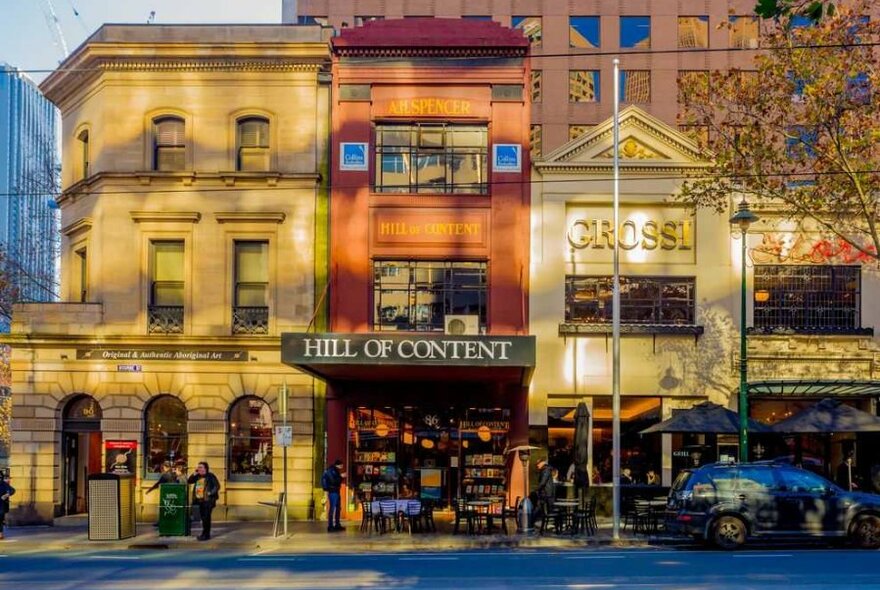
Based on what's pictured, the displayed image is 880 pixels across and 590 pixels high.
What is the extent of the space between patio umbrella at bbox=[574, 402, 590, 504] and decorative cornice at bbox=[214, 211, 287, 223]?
961 centimetres

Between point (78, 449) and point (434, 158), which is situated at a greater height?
point (434, 158)

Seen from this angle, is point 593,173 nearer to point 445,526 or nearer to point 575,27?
point 445,526

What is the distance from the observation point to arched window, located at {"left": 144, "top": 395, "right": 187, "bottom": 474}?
87.3 feet

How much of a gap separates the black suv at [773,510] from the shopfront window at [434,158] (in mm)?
10941

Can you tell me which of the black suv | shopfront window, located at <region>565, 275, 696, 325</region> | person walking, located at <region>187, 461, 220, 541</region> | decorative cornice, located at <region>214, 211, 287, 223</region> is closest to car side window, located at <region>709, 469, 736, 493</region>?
the black suv

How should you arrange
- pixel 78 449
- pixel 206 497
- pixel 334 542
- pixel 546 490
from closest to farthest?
1. pixel 334 542
2. pixel 206 497
3. pixel 546 490
4. pixel 78 449

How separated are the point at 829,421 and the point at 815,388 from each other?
300 cm

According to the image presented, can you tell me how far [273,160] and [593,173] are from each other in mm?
8876

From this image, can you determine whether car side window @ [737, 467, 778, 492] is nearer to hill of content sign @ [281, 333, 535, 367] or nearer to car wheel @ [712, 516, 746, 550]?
car wheel @ [712, 516, 746, 550]

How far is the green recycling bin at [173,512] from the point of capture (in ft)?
73.3

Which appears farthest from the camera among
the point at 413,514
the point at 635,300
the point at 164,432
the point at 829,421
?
the point at 635,300

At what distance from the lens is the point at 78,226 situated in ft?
91.9

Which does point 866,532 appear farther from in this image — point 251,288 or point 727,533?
point 251,288

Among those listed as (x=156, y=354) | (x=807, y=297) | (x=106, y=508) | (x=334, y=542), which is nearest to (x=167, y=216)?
(x=156, y=354)
